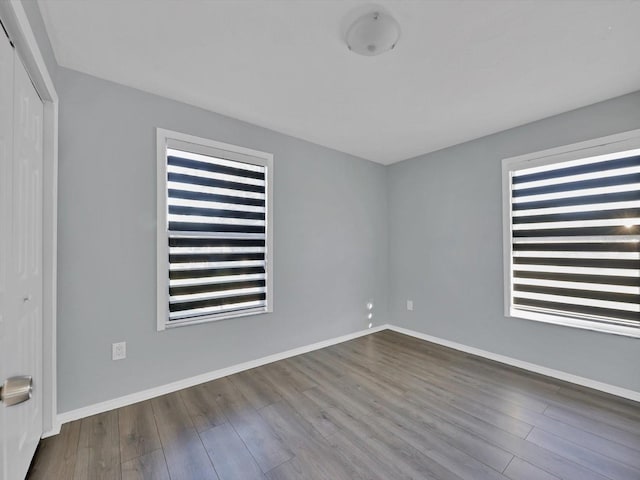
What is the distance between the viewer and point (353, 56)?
189 cm

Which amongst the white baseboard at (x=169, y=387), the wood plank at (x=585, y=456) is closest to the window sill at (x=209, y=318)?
the white baseboard at (x=169, y=387)

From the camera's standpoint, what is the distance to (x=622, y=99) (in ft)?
7.73

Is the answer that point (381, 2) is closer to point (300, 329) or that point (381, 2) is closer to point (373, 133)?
point (373, 133)

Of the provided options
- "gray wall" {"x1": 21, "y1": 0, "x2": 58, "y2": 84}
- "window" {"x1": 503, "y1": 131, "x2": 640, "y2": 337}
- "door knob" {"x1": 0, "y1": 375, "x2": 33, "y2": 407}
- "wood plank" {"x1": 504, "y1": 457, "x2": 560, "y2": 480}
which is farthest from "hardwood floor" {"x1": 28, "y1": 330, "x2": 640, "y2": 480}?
"gray wall" {"x1": 21, "y1": 0, "x2": 58, "y2": 84}

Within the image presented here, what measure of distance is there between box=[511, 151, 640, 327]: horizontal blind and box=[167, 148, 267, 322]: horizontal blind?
272 centimetres

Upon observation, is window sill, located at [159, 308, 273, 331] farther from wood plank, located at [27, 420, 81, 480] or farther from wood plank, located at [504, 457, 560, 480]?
wood plank, located at [504, 457, 560, 480]

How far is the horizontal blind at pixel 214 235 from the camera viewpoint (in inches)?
96.3

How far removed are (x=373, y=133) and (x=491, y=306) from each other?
7.64ft

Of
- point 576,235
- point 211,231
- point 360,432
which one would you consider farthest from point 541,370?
point 211,231

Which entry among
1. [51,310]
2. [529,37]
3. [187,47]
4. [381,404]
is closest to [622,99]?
[529,37]

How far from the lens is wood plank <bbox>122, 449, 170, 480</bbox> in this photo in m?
1.53

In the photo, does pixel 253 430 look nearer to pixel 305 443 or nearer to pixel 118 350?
pixel 305 443

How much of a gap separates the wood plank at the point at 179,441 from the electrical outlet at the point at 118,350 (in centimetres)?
45

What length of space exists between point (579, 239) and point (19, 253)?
159 inches
